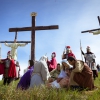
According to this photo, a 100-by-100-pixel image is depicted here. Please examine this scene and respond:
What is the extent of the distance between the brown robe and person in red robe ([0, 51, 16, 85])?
4.93m

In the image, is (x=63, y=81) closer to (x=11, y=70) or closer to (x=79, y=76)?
(x=79, y=76)

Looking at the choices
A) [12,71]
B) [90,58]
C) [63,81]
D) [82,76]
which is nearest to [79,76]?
[82,76]

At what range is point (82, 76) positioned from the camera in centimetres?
684

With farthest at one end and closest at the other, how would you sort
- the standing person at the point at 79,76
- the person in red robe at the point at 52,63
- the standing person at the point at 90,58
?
the person in red robe at the point at 52,63 < the standing person at the point at 90,58 < the standing person at the point at 79,76

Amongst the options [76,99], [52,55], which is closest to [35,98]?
[76,99]

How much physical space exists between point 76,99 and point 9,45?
10376 millimetres

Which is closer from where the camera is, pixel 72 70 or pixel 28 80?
pixel 72 70

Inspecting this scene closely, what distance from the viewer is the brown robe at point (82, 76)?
22.0ft

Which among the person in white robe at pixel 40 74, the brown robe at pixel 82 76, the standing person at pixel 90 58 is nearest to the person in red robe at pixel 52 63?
the standing person at pixel 90 58

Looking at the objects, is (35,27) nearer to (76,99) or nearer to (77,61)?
(77,61)

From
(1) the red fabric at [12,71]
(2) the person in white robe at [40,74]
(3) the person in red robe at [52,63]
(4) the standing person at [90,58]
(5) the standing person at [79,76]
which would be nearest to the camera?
(5) the standing person at [79,76]

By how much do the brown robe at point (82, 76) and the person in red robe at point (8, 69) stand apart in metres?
4.93

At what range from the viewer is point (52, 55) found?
12453 millimetres

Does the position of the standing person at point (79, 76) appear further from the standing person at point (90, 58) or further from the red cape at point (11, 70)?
the red cape at point (11, 70)
